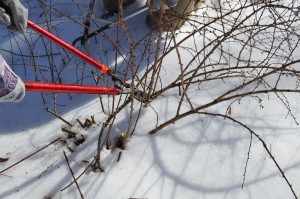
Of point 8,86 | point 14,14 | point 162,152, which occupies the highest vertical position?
point 14,14

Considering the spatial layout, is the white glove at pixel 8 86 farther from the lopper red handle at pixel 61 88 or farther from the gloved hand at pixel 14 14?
the gloved hand at pixel 14 14

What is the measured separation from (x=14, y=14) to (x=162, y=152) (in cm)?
107

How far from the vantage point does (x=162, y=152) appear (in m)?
1.92

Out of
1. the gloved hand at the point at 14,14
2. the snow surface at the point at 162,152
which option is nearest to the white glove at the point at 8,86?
the gloved hand at the point at 14,14

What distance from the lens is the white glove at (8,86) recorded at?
1438 mm

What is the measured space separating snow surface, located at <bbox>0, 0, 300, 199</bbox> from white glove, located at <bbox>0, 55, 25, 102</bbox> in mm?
544

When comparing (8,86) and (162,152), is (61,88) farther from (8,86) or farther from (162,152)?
(162,152)

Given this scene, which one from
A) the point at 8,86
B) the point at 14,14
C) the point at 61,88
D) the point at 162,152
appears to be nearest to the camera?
the point at 8,86

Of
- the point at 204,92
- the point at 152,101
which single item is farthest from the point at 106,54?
the point at 204,92

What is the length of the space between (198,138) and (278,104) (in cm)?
58

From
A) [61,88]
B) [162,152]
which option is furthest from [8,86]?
[162,152]

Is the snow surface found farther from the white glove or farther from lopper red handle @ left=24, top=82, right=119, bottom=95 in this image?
the white glove

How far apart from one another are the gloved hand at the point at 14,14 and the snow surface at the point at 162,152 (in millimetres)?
620

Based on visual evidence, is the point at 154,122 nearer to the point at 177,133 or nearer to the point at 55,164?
the point at 177,133
